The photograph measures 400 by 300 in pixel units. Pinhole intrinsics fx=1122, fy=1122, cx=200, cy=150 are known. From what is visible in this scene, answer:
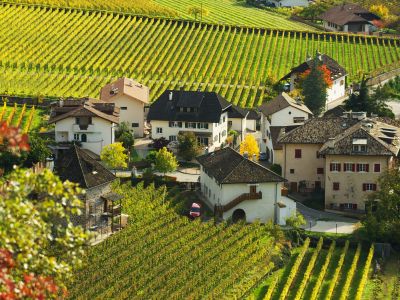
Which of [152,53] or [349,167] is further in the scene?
[152,53]

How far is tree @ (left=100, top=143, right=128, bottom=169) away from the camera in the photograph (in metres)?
83.7

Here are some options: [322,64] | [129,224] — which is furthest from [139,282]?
[322,64]

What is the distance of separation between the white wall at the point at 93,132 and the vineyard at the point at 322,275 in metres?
25.3

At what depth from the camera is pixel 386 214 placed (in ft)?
234

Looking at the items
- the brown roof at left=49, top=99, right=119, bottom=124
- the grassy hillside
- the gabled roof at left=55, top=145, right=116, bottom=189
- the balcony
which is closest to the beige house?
the brown roof at left=49, top=99, right=119, bottom=124

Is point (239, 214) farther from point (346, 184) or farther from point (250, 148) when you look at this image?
point (250, 148)

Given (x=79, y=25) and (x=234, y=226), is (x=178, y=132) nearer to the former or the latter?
(x=234, y=226)

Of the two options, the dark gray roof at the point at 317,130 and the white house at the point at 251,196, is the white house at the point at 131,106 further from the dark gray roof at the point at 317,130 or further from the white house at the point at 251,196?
the white house at the point at 251,196

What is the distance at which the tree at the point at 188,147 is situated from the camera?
293ft

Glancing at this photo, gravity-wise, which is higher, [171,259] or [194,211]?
[194,211]

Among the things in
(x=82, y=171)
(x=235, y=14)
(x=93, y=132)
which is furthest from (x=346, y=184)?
(x=235, y=14)

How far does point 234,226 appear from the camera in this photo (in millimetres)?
70500

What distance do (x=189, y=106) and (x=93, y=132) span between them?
937 centimetres

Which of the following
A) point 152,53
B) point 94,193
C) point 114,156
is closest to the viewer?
point 94,193
